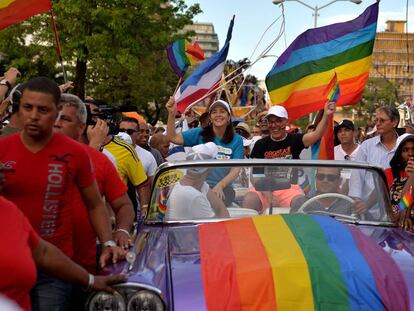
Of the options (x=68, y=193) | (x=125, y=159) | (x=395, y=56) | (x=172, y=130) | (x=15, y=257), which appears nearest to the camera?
(x=15, y=257)

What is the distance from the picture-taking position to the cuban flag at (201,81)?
436 inches

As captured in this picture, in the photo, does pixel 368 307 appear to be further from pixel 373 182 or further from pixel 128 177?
pixel 128 177

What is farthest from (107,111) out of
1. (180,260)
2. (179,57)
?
(179,57)

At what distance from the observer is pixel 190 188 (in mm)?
5059

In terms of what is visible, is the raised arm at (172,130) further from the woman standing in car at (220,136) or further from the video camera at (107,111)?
the video camera at (107,111)

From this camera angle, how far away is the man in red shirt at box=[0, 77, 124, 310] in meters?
3.48

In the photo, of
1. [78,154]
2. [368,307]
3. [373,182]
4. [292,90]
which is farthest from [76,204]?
[292,90]

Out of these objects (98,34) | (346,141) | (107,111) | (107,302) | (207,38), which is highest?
(207,38)

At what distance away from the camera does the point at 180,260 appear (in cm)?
391

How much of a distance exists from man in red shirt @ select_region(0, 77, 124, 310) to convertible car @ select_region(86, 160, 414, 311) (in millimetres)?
253

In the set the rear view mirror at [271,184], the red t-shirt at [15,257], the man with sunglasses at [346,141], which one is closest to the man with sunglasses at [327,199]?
the rear view mirror at [271,184]

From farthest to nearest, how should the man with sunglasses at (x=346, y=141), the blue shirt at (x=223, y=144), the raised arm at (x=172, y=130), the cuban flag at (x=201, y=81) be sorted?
the cuban flag at (x=201, y=81)
the man with sunglasses at (x=346, y=141)
the raised arm at (x=172, y=130)
the blue shirt at (x=223, y=144)

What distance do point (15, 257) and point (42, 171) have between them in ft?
3.32

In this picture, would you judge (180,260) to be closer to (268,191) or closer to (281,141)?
(268,191)
